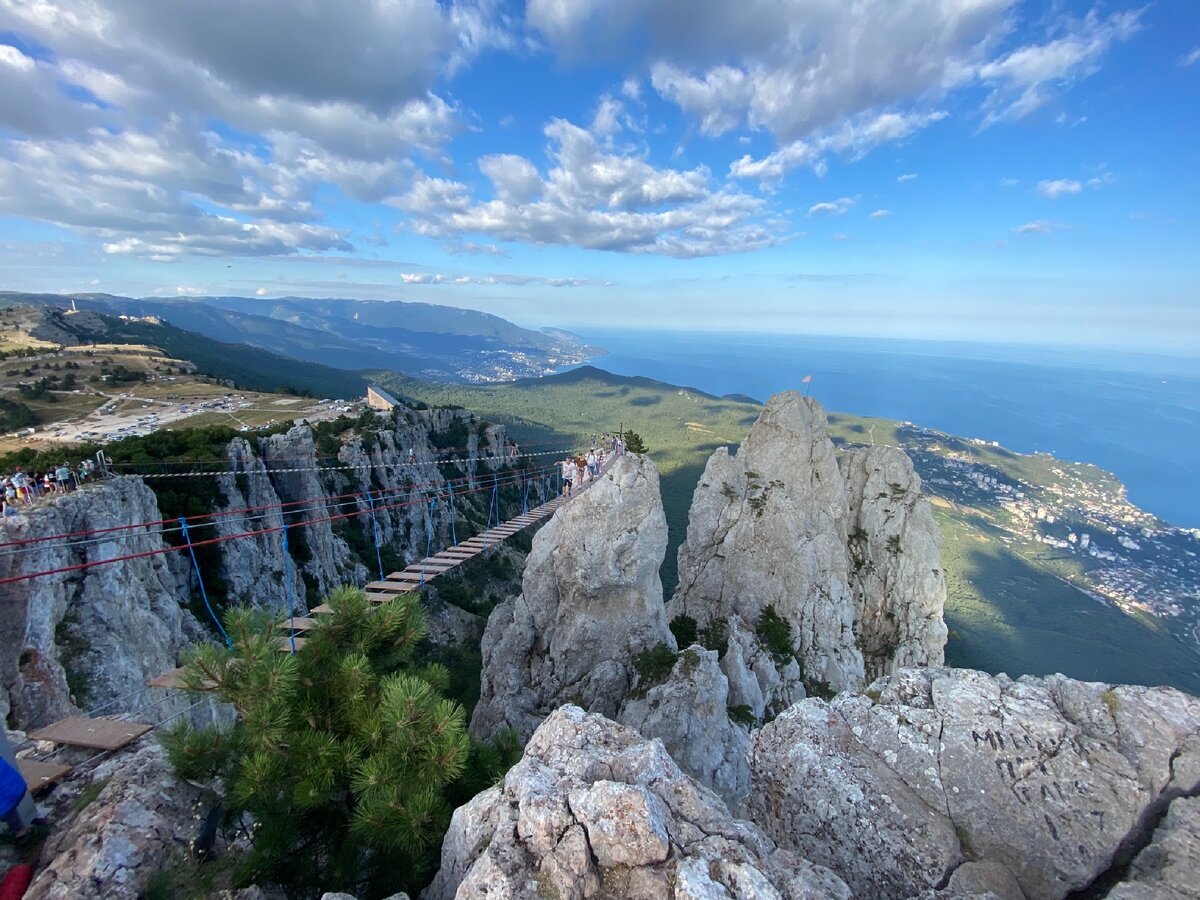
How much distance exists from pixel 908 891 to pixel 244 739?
822 centimetres

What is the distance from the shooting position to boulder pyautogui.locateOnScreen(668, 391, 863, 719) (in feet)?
85.4

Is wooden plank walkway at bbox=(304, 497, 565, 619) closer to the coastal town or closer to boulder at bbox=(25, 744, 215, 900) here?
boulder at bbox=(25, 744, 215, 900)

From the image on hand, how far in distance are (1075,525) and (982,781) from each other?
159 m

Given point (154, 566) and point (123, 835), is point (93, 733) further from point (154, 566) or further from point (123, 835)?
point (154, 566)

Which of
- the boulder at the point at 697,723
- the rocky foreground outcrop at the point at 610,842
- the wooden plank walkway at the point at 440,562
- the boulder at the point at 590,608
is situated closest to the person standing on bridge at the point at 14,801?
the rocky foreground outcrop at the point at 610,842

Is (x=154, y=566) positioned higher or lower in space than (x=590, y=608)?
higher

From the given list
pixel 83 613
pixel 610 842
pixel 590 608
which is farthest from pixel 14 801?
pixel 590 608

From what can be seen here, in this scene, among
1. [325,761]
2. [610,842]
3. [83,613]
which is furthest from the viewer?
[83,613]

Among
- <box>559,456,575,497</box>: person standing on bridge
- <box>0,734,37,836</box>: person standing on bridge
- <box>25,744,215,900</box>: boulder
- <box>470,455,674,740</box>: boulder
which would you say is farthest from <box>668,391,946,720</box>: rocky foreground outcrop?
<box>0,734,37,836</box>: person standing on bridge

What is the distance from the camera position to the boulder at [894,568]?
100ft

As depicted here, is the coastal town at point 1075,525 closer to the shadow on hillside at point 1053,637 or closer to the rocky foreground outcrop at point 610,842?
the shadow on hillside at point 1053,637

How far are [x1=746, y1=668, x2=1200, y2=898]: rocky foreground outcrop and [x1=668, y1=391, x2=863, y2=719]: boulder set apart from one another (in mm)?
16013

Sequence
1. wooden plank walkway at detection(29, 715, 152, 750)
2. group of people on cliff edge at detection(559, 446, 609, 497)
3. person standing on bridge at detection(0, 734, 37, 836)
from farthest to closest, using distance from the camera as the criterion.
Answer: group of people on cliff edge at detection(559, 446, 609, 497) → wooden plank walkway at detection(29, 715, 152, 750) → person standing on bridge at detection(0, 734, 37, 836)

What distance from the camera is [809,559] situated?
89.1ft
